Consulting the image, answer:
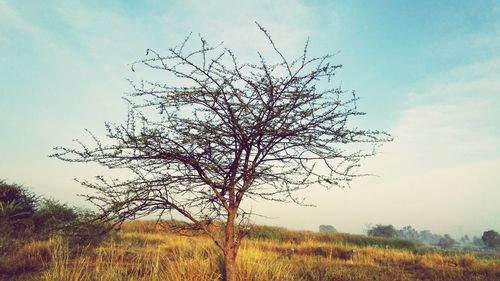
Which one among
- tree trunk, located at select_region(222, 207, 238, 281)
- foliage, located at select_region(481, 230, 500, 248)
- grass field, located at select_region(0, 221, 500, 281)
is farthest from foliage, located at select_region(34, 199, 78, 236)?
foliage, located at select_region(481, 230, 500, 248)

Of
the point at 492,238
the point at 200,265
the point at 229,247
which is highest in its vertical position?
the point at 492,238

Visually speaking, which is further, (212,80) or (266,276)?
(266,276)

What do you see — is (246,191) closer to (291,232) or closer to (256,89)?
(256,89)

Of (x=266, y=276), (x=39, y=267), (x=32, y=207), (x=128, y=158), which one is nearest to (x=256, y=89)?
(x=128, y=158)

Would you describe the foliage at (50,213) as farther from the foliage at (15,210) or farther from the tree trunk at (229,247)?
the tree trunk at (229,247)

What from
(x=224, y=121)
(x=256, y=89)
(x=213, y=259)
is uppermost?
(x=256, y=89)

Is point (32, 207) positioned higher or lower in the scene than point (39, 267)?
higher

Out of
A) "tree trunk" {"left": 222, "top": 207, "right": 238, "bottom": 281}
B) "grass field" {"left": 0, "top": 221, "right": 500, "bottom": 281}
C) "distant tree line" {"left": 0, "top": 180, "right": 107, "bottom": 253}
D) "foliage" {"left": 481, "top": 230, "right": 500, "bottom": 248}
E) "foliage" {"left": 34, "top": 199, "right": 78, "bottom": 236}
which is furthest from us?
"foliage" {"left": 481, "top": 230, "right": 500, "bottom": 248}

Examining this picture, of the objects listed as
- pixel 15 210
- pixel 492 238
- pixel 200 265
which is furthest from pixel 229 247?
pixel 492 238

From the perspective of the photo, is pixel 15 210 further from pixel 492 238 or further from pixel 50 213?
pixel 492 238

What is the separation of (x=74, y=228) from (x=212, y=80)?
7.73 ft

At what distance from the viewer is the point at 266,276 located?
6566 millimetres

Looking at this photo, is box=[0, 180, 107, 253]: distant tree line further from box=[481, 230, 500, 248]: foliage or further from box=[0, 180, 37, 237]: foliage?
box=[481, 230, 500, 248]: foliage

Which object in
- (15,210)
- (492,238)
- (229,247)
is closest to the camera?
(229,247)
